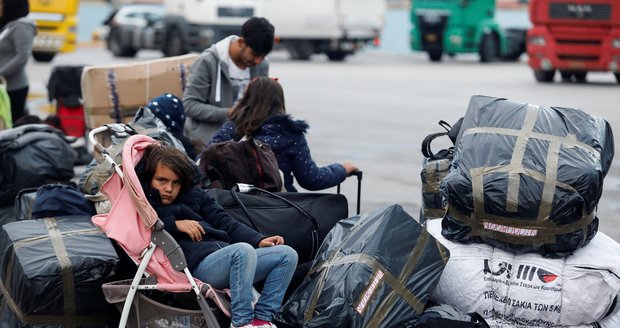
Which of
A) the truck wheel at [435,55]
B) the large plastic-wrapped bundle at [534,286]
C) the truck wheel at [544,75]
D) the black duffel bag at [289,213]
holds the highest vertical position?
the black duffel bag at [289,213]

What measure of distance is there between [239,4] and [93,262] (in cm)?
2673

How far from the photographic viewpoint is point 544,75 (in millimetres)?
25016

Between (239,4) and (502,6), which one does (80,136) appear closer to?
(239,4)

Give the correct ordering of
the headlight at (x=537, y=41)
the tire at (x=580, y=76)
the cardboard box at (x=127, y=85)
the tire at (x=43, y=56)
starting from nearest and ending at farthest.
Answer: the cardboard box at (x=127, y=85), the headlight at (x=537, y=41), the tire at (x=580, y=76), the tire at (x=43, y=56)

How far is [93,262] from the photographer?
18.1 feet

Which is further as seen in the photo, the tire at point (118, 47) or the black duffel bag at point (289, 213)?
the tire at point (118, 47)

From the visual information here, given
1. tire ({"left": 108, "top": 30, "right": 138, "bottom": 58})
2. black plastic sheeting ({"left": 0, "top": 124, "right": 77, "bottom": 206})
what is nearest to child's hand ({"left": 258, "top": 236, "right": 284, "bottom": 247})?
black plastic sheeting ({"left": 0, "top": 124, "right": 77, "bottom": 206})

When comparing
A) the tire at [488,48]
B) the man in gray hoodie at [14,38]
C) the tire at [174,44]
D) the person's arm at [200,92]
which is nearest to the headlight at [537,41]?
the tire at [488,48]

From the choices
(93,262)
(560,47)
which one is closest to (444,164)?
(93,262)

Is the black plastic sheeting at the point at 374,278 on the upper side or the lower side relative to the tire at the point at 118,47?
upper

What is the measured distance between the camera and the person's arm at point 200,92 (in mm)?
8086

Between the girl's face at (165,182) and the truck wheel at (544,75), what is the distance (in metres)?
20.2

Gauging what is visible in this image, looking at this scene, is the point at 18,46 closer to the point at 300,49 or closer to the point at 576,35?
the point at 576,35

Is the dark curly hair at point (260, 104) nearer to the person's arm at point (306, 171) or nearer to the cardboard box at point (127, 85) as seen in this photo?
the person's arm at point (306, 171)
